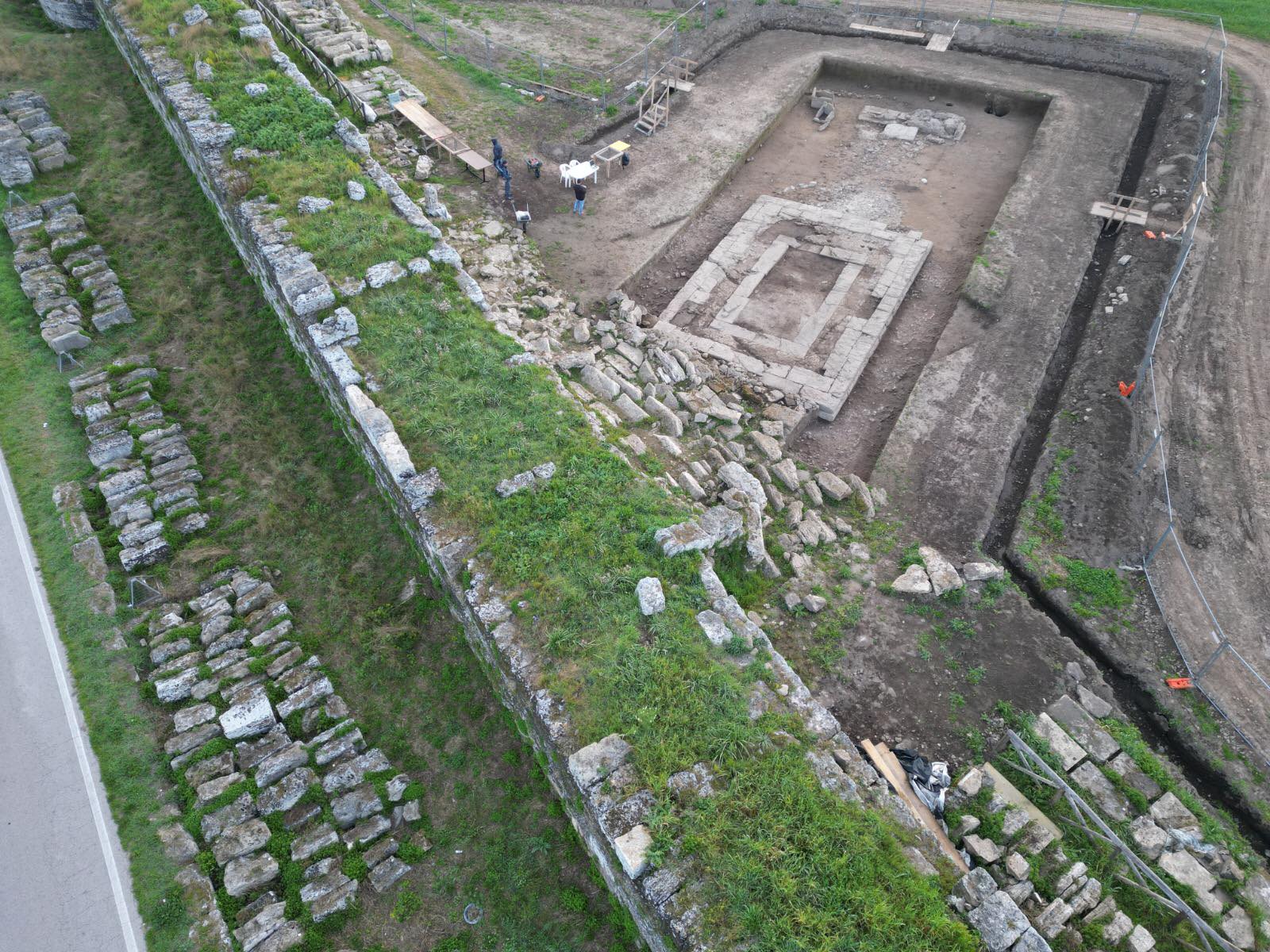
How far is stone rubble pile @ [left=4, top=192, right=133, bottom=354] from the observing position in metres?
15.4

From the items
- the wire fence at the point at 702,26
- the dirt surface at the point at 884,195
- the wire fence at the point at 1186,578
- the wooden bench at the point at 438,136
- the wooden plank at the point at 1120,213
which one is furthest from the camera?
the wire fence at the point at 702,26

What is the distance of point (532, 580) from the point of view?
10539 millimetres

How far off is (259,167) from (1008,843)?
17.3 meters

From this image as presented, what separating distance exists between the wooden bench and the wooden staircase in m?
5.01

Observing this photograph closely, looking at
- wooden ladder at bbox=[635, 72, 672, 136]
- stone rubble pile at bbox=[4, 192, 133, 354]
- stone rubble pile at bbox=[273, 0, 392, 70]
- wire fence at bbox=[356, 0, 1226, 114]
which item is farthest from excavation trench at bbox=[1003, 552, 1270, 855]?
stone rubble pile at bbox=[273, 0, 392, 70]

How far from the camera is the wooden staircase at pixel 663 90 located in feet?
74.1

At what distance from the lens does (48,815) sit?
390 inches

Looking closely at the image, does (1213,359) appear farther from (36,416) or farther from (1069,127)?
(36,416)

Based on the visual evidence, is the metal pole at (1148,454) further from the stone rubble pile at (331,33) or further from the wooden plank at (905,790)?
the stone rubble pile at (331,33)

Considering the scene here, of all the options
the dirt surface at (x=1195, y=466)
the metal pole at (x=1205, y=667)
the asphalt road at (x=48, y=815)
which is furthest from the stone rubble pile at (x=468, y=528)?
the metal pole at (x=1205, y=667)

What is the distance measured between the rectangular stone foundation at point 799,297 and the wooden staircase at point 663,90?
420 centimetres

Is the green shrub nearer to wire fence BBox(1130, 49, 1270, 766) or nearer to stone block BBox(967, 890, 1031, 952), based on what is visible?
stone block BBox(967, 890, 1031, 952)

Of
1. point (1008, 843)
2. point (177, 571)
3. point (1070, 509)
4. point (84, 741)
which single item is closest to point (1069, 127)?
point (1070, 509)

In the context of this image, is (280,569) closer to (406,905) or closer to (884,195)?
(406,905)
